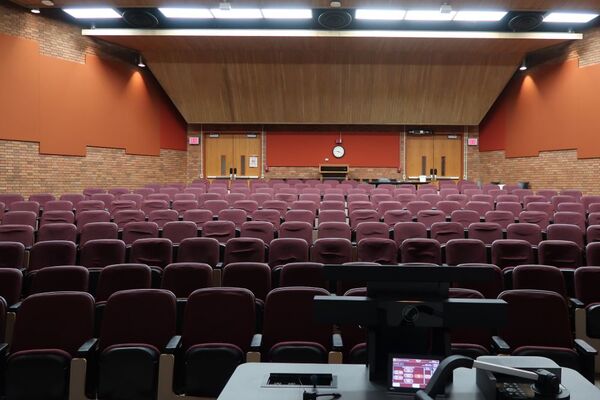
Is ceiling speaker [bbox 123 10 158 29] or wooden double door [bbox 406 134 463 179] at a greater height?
ceiling speaker [bbox 123 10 158 29]

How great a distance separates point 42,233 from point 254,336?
4.18 m

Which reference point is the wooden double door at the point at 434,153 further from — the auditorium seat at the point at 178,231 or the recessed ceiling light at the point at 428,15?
the auditorium seat at the point at 178,231

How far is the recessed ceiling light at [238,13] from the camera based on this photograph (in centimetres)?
1103

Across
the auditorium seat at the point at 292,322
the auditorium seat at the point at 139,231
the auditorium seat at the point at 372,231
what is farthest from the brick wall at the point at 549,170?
the auditorium seat at the point at 292,322

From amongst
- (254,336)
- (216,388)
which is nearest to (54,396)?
(216,388)

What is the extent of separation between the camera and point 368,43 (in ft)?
42.2

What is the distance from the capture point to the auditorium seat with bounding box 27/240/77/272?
4.93 meters

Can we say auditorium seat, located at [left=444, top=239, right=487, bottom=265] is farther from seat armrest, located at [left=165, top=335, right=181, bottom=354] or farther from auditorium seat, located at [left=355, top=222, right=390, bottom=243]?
seat armrest, located at [left=165, top=335, right=181, bottom=354]

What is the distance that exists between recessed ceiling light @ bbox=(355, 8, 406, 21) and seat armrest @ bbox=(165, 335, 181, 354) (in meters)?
9.77

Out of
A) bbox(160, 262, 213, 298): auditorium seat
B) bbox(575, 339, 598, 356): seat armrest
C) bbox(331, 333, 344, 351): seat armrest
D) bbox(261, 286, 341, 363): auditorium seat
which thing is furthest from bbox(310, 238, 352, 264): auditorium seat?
bbox(575, 339, 598, 356): seat armrest

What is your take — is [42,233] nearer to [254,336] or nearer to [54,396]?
[54,396]

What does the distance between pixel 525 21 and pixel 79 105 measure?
11796mm

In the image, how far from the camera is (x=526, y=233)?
5.94 metres

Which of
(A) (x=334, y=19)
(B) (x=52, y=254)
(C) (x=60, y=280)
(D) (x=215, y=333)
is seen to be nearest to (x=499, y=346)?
(D) (x=215, y=333)
